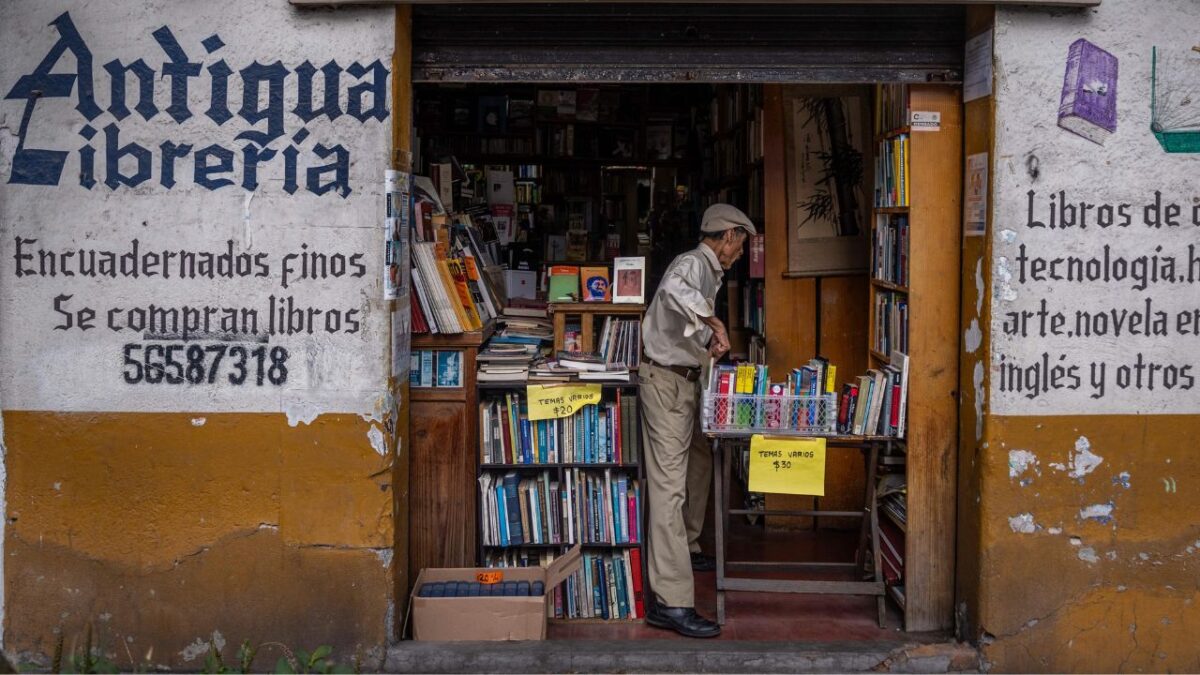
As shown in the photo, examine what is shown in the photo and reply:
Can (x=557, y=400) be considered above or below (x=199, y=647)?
above

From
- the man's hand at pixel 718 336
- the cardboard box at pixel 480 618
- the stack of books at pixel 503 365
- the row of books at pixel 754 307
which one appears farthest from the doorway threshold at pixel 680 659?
the row of books at pixel 754 307

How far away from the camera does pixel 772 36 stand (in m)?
5.00

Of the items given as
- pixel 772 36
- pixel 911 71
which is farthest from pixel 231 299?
pixel 911 71

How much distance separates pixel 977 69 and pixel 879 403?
5.08 ft

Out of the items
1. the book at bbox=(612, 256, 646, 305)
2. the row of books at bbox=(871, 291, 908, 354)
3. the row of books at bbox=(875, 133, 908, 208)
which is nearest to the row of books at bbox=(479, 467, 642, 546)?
the book at bbox=(612, 256, 646, 305)

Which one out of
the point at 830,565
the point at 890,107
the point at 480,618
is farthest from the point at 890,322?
the point at 480,618

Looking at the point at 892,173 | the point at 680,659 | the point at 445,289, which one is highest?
the point at 892,173

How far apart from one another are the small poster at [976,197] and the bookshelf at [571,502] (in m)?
1.82

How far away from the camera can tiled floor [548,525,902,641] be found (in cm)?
534

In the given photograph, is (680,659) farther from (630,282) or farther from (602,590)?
(630,282)

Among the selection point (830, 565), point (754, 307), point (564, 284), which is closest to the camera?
point (830, 565)

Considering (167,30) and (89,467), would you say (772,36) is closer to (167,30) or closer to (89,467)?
(167,30)

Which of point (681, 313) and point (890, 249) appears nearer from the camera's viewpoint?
point (681, 313)

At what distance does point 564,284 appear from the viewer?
5.99 m
